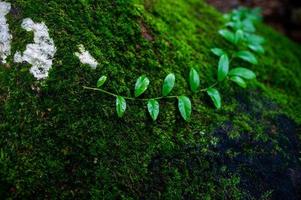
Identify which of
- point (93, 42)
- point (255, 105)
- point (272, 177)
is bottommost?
point (272, 177)

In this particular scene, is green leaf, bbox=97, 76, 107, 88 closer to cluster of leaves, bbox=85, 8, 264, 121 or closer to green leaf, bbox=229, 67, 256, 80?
cluster of leaves, bbox=85, 8, 264, 121

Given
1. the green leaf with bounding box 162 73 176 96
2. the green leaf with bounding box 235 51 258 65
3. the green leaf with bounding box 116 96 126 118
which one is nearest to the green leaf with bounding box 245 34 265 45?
the green leaf with bounding box 235 51 258 65

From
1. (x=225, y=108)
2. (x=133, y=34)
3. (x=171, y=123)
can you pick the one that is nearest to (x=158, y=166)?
(x=171, y=123)

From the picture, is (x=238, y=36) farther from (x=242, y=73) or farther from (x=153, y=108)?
(x=153, y=108)

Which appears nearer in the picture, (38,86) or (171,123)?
(38,86)

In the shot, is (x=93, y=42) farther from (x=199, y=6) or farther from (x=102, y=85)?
(x=199, y=6)

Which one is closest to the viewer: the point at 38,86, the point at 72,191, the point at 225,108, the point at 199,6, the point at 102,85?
the point at 72,191
